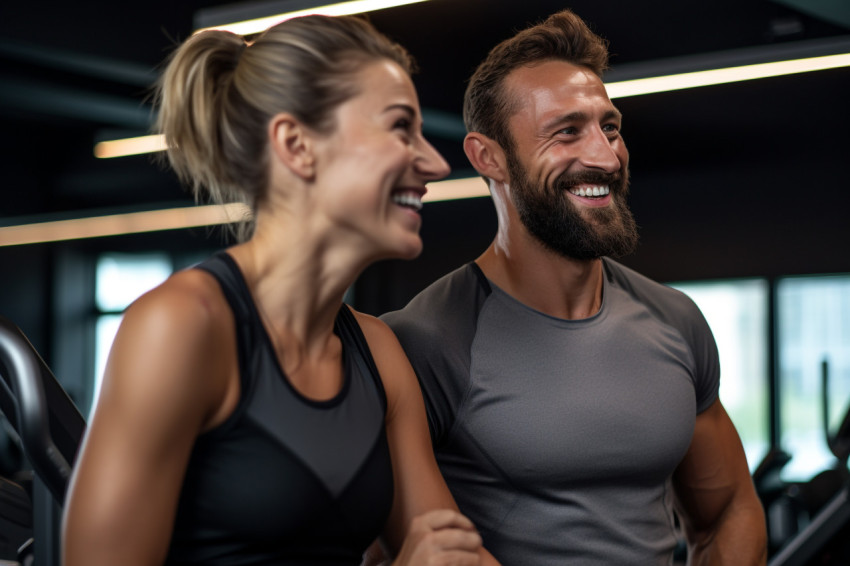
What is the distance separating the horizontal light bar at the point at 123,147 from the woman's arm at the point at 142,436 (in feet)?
20.0

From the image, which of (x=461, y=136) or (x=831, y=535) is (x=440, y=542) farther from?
(x=461, y=136)

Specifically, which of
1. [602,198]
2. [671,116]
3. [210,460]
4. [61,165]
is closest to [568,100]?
[602,198]

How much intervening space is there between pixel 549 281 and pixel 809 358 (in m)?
5.31

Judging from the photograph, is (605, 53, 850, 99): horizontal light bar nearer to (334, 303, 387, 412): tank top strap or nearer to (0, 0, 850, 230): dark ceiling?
(0, 0, 850, 230): dark ceiling

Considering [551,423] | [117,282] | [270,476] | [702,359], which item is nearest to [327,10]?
[702,359]

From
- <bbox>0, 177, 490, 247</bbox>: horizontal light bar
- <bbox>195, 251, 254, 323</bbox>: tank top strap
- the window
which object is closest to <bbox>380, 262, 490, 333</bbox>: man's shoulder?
<bbox>195, 251, 254, 323</bbox>: tank top strap

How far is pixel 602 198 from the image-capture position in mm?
1775

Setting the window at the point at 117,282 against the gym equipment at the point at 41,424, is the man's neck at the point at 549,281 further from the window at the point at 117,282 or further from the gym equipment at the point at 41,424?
the window at the point at 117,282

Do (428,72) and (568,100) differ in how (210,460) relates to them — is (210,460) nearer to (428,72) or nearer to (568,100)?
(568,100)

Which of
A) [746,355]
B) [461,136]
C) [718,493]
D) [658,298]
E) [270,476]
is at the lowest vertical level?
[746,355]

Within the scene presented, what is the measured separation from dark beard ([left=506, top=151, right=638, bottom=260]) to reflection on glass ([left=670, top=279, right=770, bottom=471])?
5210 mm

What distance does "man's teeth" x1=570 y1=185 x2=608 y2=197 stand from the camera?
5.79 ft

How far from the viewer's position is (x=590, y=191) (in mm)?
1771

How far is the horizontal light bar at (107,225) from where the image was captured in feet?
29.6
